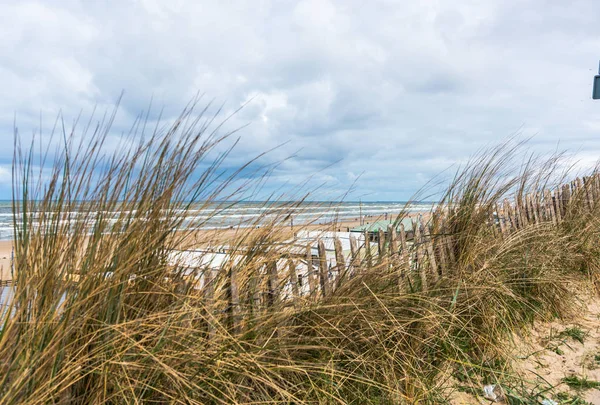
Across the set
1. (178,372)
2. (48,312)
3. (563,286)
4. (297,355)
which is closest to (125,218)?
(48,312)

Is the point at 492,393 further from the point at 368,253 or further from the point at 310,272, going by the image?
the point at 310,272

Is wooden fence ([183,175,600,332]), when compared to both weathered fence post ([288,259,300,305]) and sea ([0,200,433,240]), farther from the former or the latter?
sea ([0,200,433,240])

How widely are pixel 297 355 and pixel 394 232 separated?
3.55ft

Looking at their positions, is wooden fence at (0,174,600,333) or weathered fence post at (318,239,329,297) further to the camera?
weathered fence post at (318,239,329,297)

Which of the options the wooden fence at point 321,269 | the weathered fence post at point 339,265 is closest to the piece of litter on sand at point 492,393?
the wooden fence at point 321,269

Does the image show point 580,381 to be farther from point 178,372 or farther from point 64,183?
point 64,183

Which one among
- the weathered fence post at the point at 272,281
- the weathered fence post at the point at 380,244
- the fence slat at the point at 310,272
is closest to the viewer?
the weathered fence post at the point at 272,281

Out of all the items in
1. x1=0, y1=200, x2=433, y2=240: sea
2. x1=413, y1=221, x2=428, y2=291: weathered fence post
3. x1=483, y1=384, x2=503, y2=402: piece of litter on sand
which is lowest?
x1=483, y1=384, x2=503, y2=402: piece of litter on sand

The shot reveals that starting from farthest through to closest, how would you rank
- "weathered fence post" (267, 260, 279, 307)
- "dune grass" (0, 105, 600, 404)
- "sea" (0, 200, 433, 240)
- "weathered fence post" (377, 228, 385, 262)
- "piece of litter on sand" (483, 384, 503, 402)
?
"weathered fence post" (377, 228, 385, 262) < "piece of litter on sand" (483, 384, 503, 402) < "weathered fence post" (267, 260, 279, 307) < "sea" (0, 200, 433, 240) < "dune grass" (0, 105, 600, 404)

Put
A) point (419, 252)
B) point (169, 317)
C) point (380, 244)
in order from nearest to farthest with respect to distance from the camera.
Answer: point (169, 317) → point (380, 244) → point (419, 252)

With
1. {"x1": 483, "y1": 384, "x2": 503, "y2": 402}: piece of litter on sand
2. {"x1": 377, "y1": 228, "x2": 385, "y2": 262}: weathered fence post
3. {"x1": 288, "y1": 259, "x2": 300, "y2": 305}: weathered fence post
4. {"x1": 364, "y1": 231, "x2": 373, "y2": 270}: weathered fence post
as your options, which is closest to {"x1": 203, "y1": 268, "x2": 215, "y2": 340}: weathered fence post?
{"x1": 288, "y1": 259, "x2": 300, "y2": 305}: weathered fence post

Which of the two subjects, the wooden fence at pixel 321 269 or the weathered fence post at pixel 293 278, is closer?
the wooden fence at pixel 321 269

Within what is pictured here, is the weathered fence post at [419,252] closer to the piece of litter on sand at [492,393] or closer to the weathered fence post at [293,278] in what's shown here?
the piece of litter on sand at [492,393]

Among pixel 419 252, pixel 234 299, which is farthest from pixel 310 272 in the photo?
pixel 419 252
